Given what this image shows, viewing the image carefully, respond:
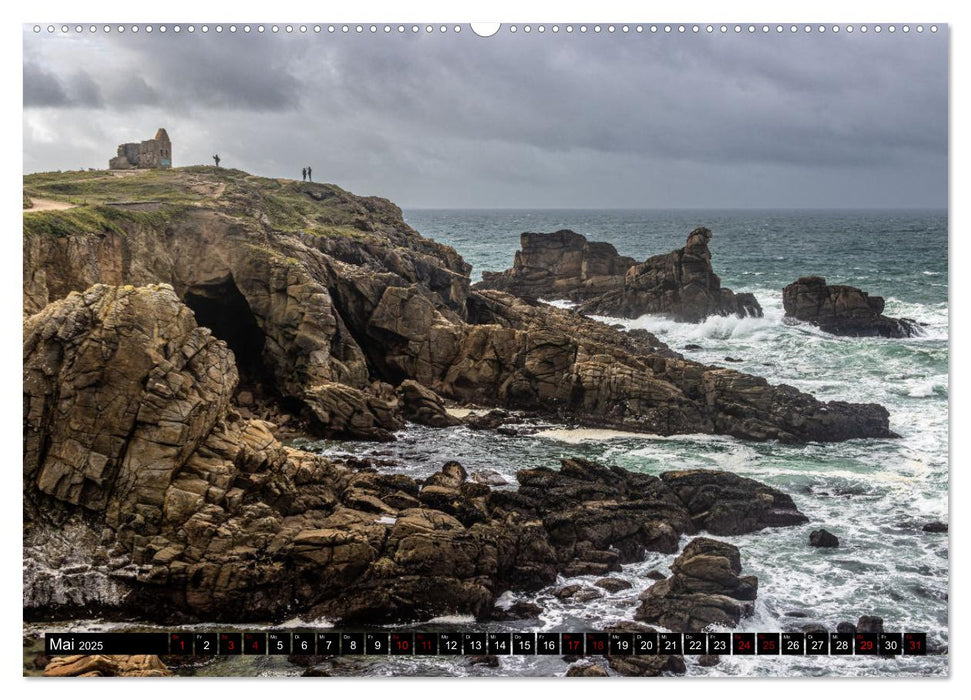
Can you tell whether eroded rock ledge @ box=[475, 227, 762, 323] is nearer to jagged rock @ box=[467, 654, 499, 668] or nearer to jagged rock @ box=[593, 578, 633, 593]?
jagged rock @ box=[593, 578, 633, 593]

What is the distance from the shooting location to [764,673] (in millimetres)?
11570

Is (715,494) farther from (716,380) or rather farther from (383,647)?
(383,647)

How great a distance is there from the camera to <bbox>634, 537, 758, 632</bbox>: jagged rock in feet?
40.1

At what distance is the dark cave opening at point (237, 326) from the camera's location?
18844 mm

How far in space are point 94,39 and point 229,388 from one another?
6.54 m

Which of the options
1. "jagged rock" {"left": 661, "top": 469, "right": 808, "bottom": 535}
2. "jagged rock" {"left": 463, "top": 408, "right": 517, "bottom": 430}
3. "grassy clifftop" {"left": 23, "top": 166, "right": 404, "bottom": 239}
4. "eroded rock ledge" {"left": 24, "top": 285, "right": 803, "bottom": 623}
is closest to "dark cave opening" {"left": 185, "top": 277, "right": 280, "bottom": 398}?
"grassy clifftop" {"left": 23, "top": 166, "right": 404, "bottom": 239}

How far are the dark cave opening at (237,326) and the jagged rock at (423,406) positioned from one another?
3.14 m

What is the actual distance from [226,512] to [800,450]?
9.97m

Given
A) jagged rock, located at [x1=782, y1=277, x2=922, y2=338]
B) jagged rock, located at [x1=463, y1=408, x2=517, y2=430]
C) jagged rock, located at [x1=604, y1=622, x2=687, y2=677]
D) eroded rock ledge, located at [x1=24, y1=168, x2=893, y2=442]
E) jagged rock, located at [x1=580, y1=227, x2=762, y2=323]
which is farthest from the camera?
jagged rock, located at [x1=463, y1=408, x2=517, y2=430]

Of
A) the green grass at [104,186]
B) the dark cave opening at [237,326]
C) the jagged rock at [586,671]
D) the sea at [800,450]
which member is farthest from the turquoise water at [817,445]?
the green grass at [104,186]

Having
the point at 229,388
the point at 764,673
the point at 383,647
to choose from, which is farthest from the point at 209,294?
the point at 764,673

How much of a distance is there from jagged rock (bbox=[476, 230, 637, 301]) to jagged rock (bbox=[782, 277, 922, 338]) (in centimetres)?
327

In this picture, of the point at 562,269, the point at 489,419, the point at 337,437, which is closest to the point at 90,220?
the point at 337,437

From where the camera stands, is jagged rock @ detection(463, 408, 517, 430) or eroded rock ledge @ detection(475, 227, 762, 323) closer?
eroded rock ledge @ detection(475, 227, 762, 323)
